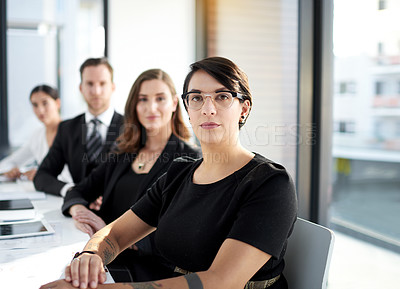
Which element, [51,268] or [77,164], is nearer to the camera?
[51,268]

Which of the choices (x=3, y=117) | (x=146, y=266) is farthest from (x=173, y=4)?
(x=146, y=266)

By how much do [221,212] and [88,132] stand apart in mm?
1844

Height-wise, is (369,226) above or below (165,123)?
below

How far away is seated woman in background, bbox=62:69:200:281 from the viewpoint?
2049 millimetres

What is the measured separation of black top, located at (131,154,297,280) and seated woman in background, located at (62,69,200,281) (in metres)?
0.56

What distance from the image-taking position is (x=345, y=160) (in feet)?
28.4

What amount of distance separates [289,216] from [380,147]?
7672 mm

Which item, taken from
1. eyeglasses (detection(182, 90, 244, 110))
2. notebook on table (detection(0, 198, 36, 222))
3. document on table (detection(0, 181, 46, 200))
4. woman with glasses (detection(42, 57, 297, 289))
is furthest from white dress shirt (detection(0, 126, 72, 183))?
eyeglasses (detection(182, 90, 244, 110))

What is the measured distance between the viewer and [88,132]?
9.17 ft

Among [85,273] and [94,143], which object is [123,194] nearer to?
[94,143]

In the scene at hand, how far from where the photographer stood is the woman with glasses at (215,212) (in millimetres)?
1039

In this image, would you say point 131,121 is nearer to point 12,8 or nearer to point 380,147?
point 12,8

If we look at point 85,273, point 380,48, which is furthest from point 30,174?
point 380,48

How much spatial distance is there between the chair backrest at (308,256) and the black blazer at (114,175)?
89cm
